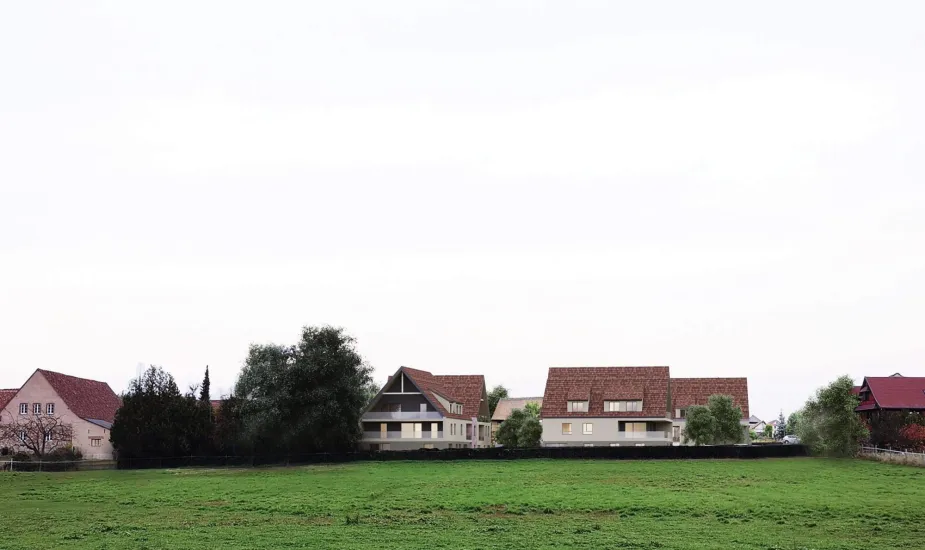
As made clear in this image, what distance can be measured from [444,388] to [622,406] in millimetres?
22704

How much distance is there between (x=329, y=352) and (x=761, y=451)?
38.8m

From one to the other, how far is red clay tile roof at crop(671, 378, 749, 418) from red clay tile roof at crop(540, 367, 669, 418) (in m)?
5.99

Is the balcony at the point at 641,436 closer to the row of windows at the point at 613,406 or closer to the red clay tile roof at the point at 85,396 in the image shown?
the row of windows at the point at 613,406

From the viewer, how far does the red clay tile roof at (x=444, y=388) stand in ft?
347

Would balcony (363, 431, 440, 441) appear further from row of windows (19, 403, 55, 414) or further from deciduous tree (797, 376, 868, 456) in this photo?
deciduous tree (797, 376, 868, 456)

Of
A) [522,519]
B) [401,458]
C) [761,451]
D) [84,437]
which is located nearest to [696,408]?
[761,451]

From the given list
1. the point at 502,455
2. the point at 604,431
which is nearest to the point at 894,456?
the point at 502,455

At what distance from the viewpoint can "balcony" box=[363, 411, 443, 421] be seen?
104875mm

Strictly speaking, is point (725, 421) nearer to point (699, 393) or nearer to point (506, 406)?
point (699, 393)

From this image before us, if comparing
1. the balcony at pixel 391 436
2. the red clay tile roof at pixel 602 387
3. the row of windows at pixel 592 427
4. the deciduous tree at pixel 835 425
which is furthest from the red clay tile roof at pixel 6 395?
the deciduous tree at pixel 835 425

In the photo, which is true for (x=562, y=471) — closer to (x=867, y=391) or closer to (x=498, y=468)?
(x=498, y=468)

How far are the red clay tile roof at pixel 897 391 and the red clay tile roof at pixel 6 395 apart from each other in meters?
88.4

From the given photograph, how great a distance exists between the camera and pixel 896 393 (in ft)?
320

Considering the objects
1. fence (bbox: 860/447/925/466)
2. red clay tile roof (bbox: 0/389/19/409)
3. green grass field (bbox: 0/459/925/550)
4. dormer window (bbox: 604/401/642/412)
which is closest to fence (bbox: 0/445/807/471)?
green grass field (bbox: 0/459/925/550)
